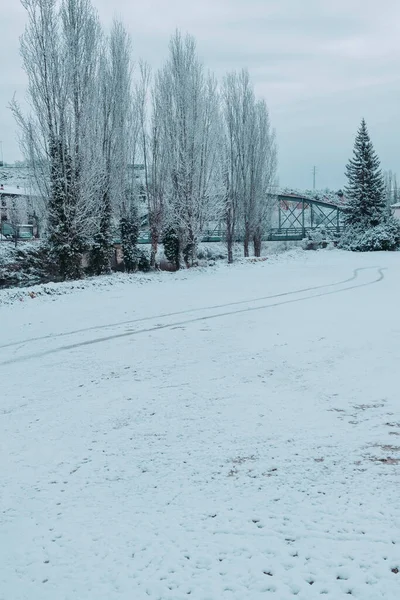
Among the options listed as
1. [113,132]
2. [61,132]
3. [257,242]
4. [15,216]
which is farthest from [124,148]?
[15,216]

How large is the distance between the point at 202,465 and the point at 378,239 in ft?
105

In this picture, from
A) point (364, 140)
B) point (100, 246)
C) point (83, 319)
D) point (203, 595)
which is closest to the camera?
point (203, 595)

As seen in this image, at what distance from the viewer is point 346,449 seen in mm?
3775

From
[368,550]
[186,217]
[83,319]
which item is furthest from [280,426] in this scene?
[186,217]

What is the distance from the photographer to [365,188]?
3444cm

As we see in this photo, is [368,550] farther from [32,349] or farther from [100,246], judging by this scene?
[100,246]

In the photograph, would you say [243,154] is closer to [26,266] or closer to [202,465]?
[26,266]

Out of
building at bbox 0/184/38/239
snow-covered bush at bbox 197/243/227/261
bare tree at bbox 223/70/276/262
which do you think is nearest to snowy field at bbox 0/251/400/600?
bare tree at bbox 223/70/276/262

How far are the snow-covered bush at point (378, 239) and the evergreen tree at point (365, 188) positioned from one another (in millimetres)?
803

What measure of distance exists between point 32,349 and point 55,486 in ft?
14.2

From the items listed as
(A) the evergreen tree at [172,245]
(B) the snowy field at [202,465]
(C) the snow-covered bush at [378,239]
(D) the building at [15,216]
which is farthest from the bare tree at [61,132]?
(C) the snow-covered bush at [378,239]

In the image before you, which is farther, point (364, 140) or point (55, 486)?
point (364, 140)

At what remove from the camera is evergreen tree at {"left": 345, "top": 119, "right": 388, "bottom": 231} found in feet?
113

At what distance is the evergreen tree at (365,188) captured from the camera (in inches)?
1355
